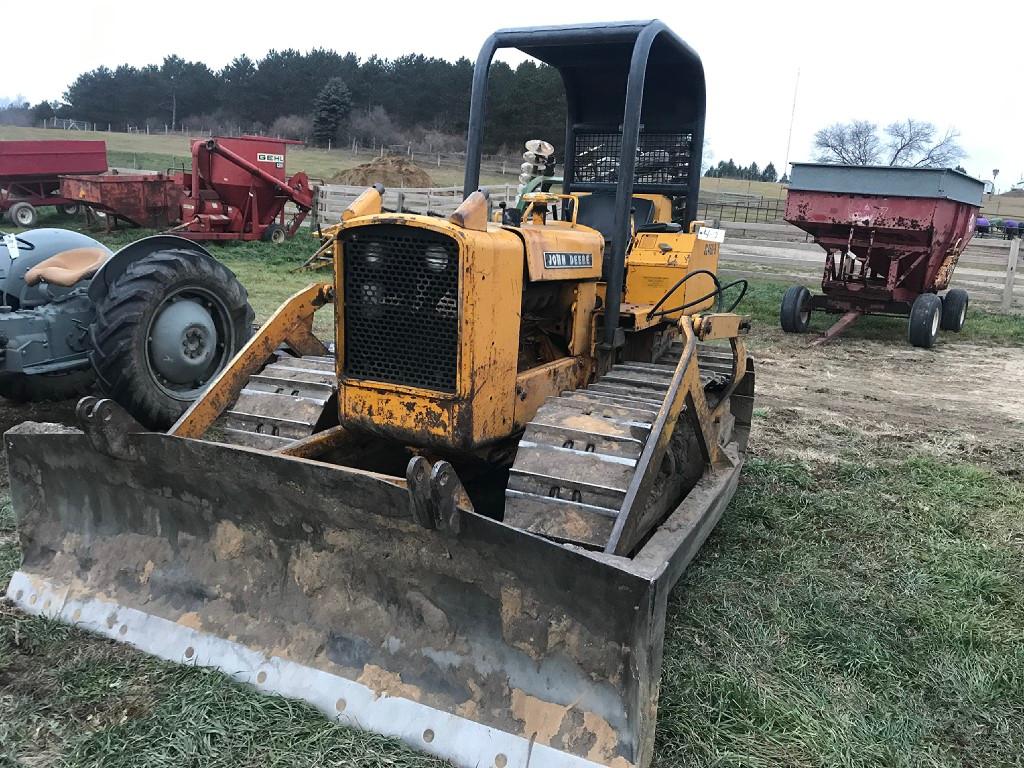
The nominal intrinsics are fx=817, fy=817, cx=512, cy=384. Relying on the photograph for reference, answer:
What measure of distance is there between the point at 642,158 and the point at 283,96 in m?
63.9

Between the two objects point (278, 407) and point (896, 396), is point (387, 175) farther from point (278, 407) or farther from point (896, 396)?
point (278, 407)

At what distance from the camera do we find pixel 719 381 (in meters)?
5.32

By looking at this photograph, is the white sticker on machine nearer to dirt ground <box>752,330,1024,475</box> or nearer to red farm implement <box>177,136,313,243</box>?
dirt ground <box>752,330,1024,475</box>

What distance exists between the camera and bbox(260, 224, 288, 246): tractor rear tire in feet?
61.9

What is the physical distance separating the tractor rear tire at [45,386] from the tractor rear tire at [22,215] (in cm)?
1619

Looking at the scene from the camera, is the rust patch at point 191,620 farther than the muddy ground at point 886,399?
No

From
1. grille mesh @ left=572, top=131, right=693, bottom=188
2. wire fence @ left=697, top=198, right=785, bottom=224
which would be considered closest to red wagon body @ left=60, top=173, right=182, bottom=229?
grille mesh @ left=572, top=131, right=693, bottom=188

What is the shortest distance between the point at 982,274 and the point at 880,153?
2011 inches

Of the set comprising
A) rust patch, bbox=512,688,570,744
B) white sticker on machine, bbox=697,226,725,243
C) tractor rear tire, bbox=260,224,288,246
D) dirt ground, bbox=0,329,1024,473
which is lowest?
dirt ground, bbox=0,329,1024,473

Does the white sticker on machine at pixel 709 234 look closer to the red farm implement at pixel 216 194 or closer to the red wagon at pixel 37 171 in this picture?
the red farm implement at pixel 216 194

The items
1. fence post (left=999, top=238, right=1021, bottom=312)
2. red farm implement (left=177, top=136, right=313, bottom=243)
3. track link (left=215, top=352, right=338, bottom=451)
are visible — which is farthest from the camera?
red farm implement (left=177, top=136, right=313, bottom=243)

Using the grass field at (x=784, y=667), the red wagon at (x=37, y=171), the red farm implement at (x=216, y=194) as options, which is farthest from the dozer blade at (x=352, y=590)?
the red wagon at (x=37, y=171)

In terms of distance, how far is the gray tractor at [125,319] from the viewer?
5.43 meters

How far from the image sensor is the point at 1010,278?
587 inches
